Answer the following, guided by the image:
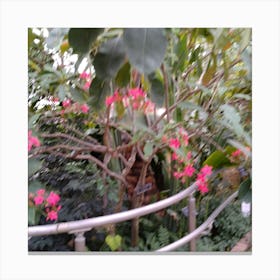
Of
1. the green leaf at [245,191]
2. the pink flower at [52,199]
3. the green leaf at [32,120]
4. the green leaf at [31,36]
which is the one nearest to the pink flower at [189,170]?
the green leaf at [245,191]

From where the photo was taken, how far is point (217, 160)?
145 cm

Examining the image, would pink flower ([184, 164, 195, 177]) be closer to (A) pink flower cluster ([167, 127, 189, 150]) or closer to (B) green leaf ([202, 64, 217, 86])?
(A) pink flower cluster ([167, 127, 189, 150])

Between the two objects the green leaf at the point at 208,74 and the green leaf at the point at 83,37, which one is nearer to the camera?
the green leaf at the point at 83,37

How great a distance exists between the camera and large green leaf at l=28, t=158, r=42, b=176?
1386 millimetres

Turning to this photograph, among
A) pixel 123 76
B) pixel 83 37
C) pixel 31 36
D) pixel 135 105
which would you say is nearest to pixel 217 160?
pixel 135 105

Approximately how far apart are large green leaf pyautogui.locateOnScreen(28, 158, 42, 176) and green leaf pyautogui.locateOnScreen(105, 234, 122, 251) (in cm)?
40

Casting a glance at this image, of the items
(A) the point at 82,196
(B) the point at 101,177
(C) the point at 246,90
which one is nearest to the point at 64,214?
(A) the point at 82,196

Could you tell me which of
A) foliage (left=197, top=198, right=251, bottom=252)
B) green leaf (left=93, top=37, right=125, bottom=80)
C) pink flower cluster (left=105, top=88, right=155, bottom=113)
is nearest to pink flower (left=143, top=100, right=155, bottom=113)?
pink flower cluster (left=105, top=88, right=155, bottom=113)

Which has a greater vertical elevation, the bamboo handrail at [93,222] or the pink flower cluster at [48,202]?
the pink flower cluster at [48,202]

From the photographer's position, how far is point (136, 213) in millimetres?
1435

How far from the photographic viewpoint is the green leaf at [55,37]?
134 centimetres

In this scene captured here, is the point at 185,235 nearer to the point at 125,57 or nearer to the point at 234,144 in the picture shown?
the point at 234,144
